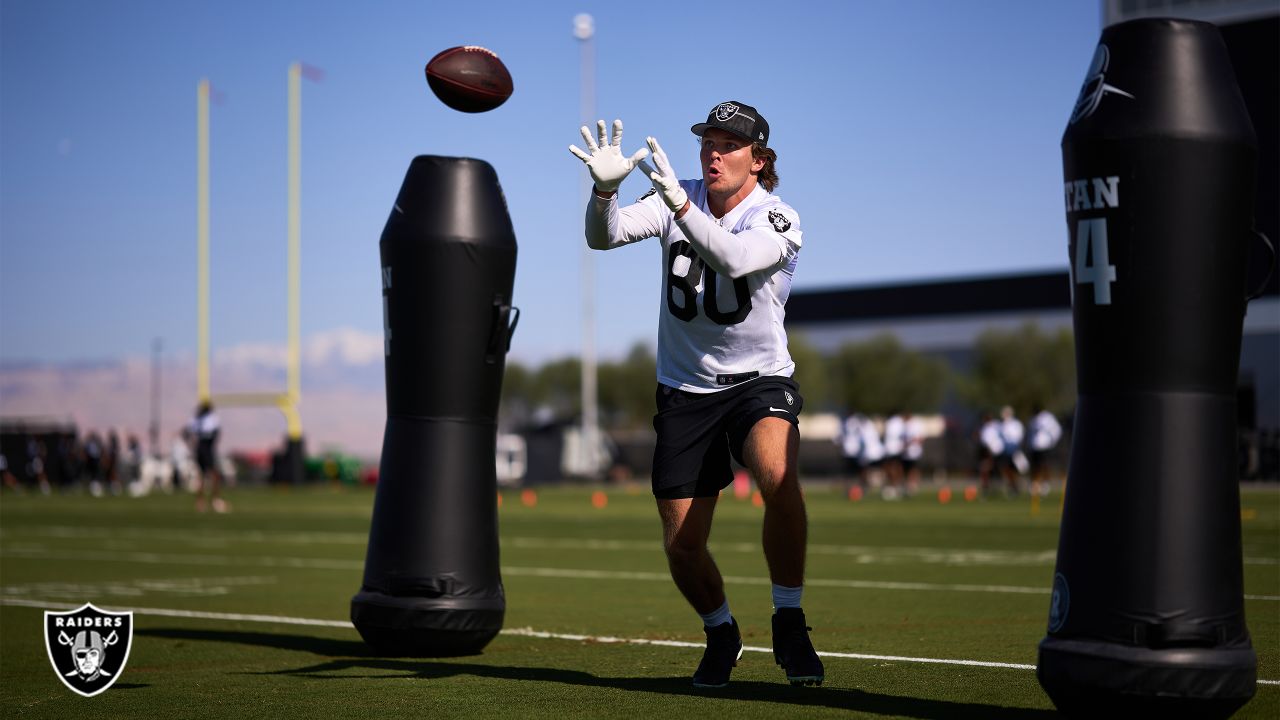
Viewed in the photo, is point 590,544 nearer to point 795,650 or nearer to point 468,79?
point 468,79

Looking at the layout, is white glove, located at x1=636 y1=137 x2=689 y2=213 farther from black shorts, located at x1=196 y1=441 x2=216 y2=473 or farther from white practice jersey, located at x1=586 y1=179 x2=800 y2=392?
black shorts, located at x1=196 y1=441 x2=216 y2=473

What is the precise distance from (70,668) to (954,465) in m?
50.2

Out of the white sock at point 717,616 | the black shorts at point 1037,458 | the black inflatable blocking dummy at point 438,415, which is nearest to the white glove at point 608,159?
the white sock at point 717,616

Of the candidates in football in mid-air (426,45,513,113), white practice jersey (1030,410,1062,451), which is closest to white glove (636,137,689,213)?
football in mid-air (426,45,513,113)

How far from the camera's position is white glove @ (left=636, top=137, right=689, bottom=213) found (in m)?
5.41

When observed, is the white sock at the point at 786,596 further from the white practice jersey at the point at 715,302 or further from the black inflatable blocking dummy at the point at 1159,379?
the black inflatable blocking dummy at the point at 1159,379

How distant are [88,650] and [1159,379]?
12.7 ft

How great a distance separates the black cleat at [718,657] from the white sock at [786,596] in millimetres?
228

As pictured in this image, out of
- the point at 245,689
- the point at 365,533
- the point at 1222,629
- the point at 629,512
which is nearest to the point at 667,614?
the point at 245,689

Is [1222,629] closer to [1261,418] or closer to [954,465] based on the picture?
[954,465]

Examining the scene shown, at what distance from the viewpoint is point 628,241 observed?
6.02 metres

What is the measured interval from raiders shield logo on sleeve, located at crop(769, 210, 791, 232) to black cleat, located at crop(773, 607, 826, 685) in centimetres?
138

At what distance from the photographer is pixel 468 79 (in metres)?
7.20

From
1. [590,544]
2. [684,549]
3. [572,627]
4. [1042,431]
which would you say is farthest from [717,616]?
[1042,431]
